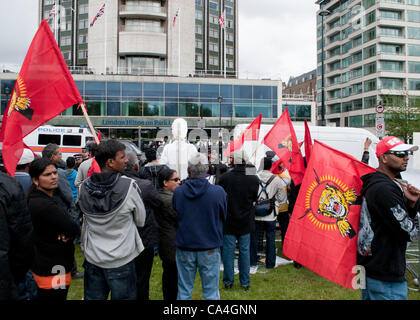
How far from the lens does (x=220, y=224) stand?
389 cm

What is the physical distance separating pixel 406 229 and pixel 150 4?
4664 centimetres

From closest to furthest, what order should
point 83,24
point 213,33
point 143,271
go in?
point 143,271
point 83,24
point 213,33

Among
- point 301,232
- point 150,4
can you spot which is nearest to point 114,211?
point 301,232

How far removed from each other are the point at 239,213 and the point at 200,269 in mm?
1386

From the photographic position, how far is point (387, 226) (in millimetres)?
2807

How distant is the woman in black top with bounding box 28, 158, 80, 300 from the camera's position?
3180 millimetres

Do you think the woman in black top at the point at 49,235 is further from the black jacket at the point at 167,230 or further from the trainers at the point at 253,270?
the trainers at the point at 253,270

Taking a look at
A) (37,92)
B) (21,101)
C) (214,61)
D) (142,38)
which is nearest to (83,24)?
(142,38)

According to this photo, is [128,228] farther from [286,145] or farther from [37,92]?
[286,145]

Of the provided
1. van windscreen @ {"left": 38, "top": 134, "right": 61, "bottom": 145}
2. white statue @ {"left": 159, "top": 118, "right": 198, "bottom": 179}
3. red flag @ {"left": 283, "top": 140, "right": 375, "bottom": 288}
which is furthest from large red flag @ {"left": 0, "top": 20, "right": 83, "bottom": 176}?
van windscreen @ {"left": 38, "top": 134, "right": 61, "bottom": 145}

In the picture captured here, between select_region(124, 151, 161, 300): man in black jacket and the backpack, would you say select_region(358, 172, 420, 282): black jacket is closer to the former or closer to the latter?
select_region(124, 151, 161, 300): man in black jacket

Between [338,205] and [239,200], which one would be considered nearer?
[338,205]

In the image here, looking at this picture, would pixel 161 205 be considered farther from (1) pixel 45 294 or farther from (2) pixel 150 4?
(2) pixel 150 4

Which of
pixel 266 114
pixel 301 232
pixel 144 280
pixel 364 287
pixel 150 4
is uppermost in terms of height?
pixel 150 4
